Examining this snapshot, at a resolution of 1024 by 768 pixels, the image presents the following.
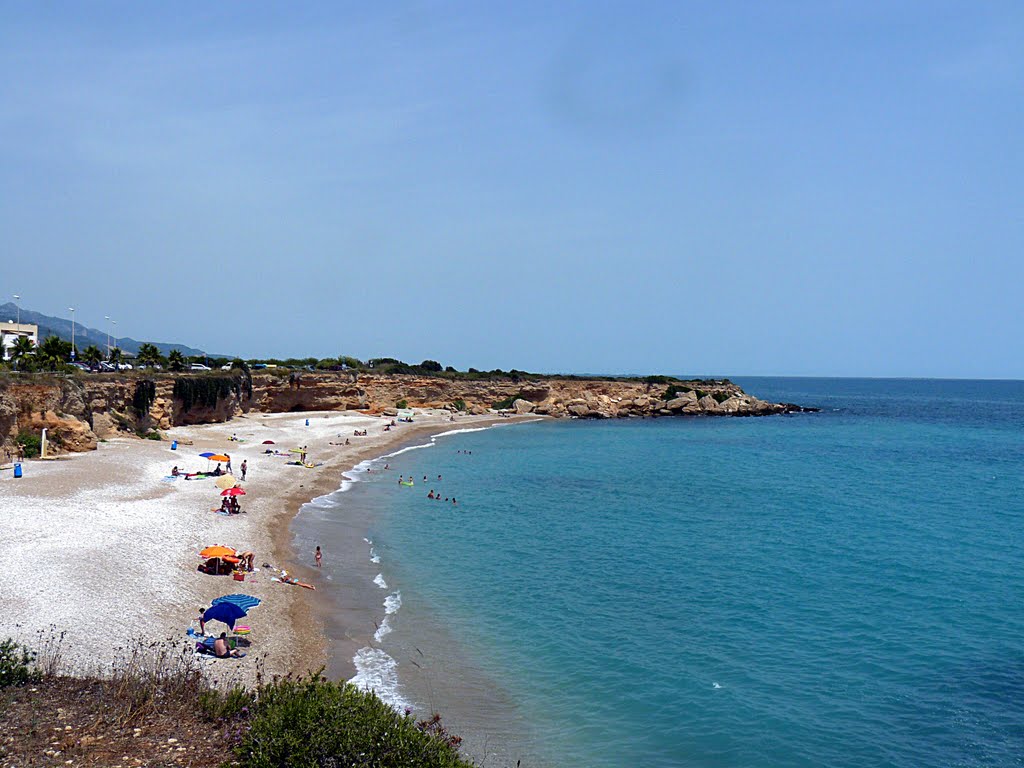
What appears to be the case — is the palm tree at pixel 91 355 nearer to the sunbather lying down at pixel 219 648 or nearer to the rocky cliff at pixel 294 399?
the rocky cliff at pixel 294 399

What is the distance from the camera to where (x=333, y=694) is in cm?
884

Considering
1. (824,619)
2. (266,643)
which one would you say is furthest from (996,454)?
(266,643)

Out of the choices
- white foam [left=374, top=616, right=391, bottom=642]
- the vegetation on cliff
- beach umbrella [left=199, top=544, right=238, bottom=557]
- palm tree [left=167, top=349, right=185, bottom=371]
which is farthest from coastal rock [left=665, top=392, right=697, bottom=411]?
the vegetation on cliff

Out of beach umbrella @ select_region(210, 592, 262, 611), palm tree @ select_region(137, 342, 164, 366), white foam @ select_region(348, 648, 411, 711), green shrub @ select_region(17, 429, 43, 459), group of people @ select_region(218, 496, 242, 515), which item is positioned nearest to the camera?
white foam @ select_region(348, 648, 411, 711)

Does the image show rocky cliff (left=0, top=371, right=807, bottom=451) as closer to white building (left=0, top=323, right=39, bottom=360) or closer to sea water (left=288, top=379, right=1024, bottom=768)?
white building (left=0, top=323, right=39, bottom=360)

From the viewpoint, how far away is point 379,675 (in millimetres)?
13914

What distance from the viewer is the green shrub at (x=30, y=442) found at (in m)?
30.3

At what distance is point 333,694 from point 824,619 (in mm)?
13332

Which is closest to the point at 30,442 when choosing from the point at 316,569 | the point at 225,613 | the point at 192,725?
the point at 316,569

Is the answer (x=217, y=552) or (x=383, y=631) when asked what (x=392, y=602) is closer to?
(x=383, y=631)

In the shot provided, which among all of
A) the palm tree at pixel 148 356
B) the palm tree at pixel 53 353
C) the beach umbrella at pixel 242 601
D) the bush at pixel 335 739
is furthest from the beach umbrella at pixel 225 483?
the palm tree at pixel 148 356

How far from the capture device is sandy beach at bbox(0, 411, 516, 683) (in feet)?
46.4

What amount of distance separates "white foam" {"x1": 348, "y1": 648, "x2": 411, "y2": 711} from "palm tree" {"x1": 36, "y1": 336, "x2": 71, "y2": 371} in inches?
1330

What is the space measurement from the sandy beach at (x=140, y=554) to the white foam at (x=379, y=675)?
0.79 metres
